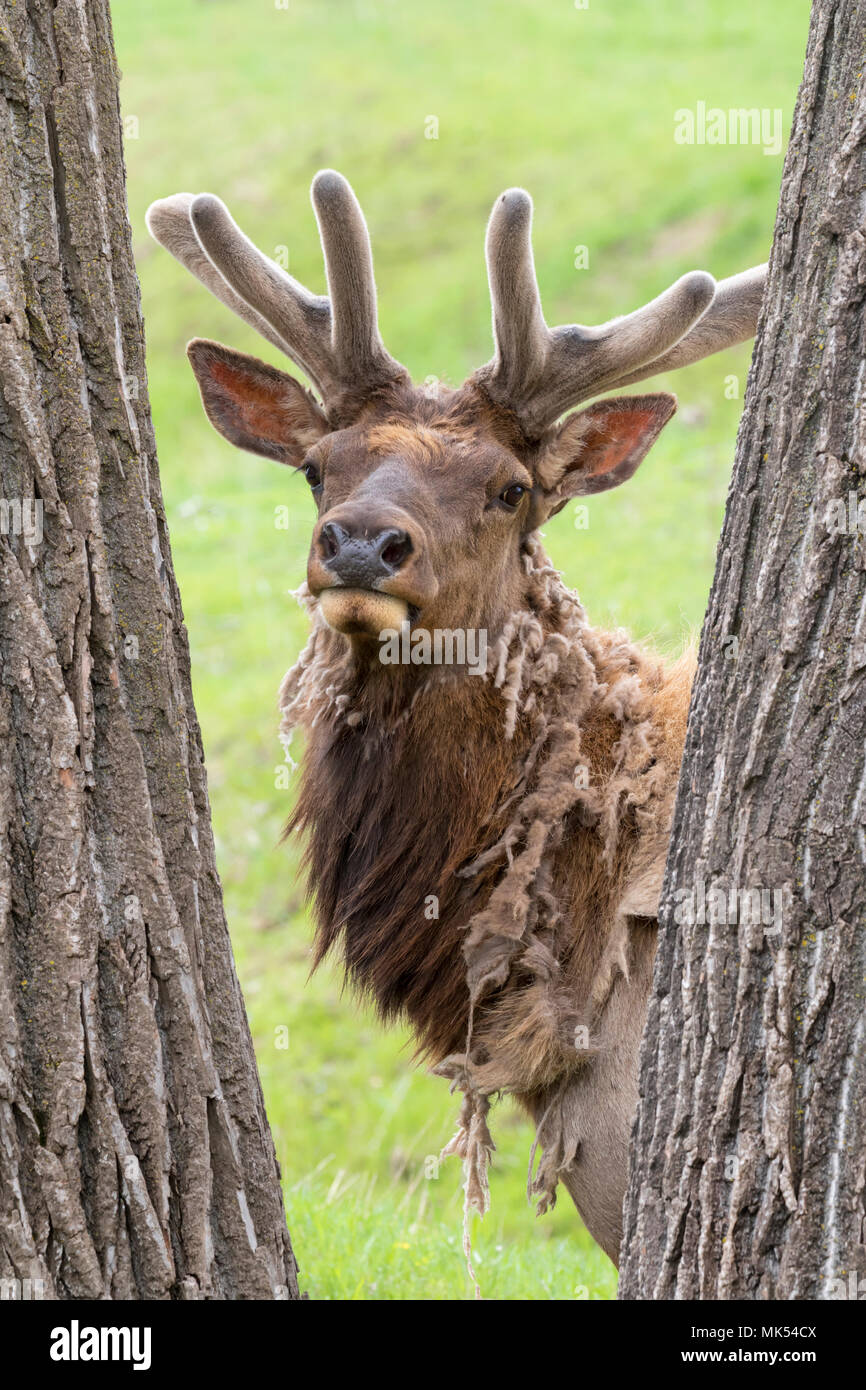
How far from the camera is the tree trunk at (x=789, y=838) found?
8.80 feet

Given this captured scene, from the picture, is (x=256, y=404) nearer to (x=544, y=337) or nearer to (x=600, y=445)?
(x=544, y=337)

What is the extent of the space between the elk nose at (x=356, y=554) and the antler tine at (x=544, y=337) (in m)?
0.98

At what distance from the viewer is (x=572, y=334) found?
15.3 ft

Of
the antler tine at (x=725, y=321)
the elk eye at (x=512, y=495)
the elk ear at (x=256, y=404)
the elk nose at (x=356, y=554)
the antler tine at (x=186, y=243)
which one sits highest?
the antler tine at (x=186, y=243)

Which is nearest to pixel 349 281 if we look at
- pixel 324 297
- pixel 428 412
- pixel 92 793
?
pixel 324 297

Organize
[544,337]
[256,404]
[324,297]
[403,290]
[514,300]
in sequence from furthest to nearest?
[403,290] → [256,404] → [324,297] → [544,337] → [514,300]

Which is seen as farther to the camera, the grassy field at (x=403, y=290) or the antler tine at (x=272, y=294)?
the grassy field at (x=403, y=290)

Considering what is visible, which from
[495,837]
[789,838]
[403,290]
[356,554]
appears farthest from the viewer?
[403,290]

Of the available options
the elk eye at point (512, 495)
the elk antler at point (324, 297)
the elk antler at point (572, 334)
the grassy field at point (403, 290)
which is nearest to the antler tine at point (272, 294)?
the elk antler at point (324, 297)

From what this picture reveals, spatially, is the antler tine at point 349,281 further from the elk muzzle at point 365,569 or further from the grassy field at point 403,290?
the grassy field at point 403,290

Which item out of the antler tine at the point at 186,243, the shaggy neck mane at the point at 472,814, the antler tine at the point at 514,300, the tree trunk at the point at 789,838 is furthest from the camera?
the antler tine at the point at 186,243

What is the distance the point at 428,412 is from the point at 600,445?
653mm

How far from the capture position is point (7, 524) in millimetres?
2791

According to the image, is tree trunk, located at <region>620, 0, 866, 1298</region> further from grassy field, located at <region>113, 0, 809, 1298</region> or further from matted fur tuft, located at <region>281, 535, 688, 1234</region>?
grassy field, located at <region>113, 0, 809, 1298</region>
